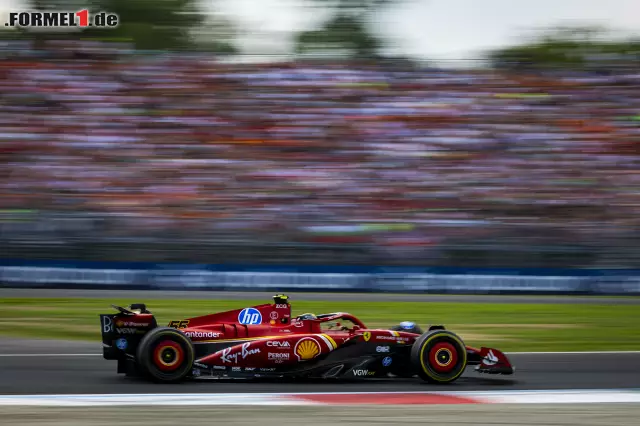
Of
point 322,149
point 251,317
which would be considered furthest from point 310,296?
point 251,317

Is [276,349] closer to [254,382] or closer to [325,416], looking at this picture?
[254,382]

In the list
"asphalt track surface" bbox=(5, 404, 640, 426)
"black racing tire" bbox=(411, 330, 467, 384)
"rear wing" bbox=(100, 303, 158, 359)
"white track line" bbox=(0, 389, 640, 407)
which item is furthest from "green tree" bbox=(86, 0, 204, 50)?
"asphalt track surface" bbox=(5, 404, 640, 426)

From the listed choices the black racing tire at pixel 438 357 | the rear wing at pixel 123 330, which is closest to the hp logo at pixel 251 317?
the rear wing at pixel 123 330

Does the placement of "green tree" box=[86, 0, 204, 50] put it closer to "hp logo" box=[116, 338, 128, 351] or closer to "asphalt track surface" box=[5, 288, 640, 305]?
"asphalt track surface" box=[5, 288, 640, 305]

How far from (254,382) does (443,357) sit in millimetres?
1558

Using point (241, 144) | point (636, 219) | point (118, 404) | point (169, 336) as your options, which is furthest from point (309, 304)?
point (118, 404)

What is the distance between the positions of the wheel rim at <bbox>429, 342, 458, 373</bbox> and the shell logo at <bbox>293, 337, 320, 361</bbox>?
934 millimetres

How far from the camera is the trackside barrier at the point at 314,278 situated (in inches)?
629

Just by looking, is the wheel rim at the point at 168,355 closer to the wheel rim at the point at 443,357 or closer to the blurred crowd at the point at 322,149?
the wheel rim at the point at 443,357

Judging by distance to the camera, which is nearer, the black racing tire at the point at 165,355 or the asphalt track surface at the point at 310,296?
the black racing tire at the point at 165,355

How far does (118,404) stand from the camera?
6.04m

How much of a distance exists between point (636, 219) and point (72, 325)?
36.5ft

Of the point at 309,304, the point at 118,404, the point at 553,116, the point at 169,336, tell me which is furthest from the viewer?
the point at 553,116

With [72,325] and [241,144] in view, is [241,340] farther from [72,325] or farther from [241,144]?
[241,144]
